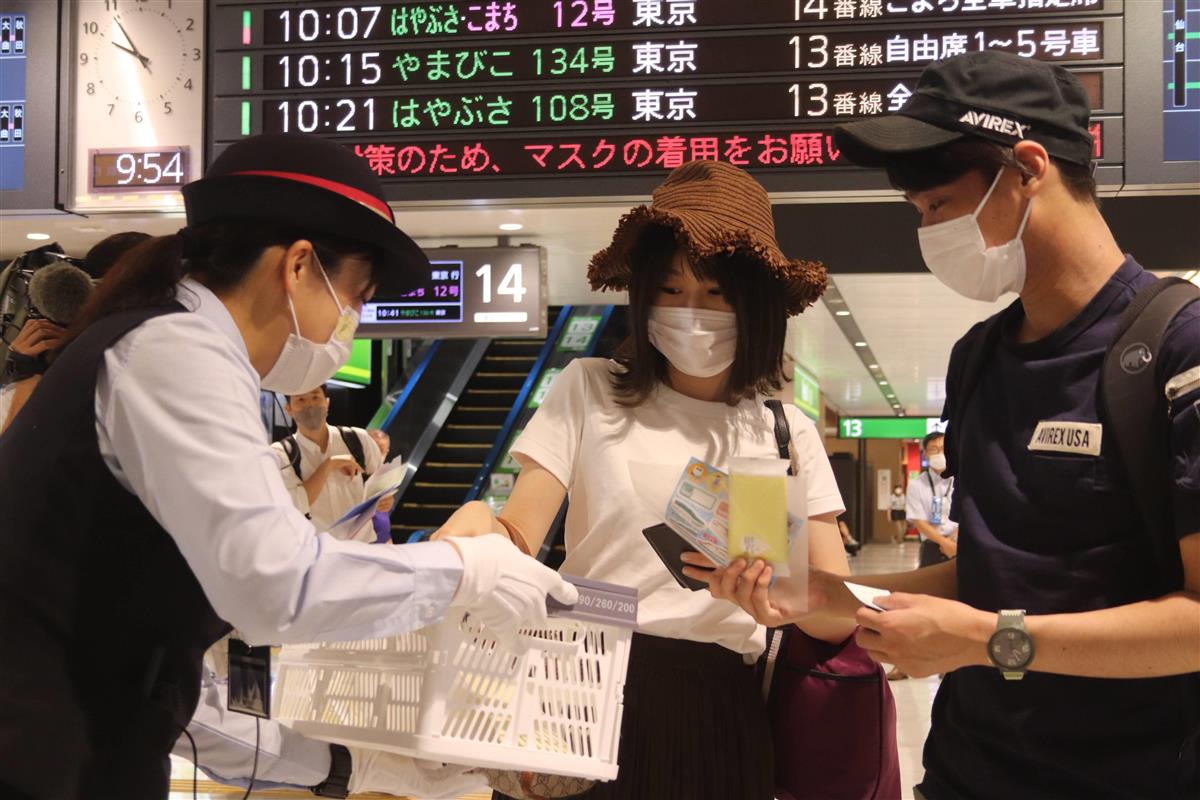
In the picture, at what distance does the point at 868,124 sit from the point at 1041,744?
973 mm

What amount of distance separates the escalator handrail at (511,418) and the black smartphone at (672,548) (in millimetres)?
8839

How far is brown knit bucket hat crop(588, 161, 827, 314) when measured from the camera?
2262 mm

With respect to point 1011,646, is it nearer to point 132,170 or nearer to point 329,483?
point 329,483

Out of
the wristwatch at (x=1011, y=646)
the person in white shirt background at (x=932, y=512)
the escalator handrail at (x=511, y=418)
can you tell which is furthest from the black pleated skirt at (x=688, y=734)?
the escalator handrail at (x=511, y=418)

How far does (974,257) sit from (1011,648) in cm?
64

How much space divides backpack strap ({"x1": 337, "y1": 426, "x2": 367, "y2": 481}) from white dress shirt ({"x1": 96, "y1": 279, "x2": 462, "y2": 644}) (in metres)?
4.59

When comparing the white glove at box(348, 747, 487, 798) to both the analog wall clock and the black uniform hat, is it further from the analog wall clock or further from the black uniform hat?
the analog wall clock

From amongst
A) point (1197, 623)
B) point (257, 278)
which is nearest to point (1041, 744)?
point (1197, 623)

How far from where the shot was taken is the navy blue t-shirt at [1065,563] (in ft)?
5.07

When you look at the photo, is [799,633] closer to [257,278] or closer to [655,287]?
[655,287]

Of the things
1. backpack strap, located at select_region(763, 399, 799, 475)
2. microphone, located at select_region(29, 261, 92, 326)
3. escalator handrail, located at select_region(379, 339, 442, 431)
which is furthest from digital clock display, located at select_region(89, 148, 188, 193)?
escalator handrail, located at select_region(379, 339, 442, 431)

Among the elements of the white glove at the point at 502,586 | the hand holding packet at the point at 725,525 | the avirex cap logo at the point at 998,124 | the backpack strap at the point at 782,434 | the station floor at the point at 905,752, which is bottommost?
the station floor at the point at 905,752

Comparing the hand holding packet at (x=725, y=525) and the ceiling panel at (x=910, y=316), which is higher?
the ceiling panel at (x=910, y=316)

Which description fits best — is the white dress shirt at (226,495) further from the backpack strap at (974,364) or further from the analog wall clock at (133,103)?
the analog wall clock at (133,103)
